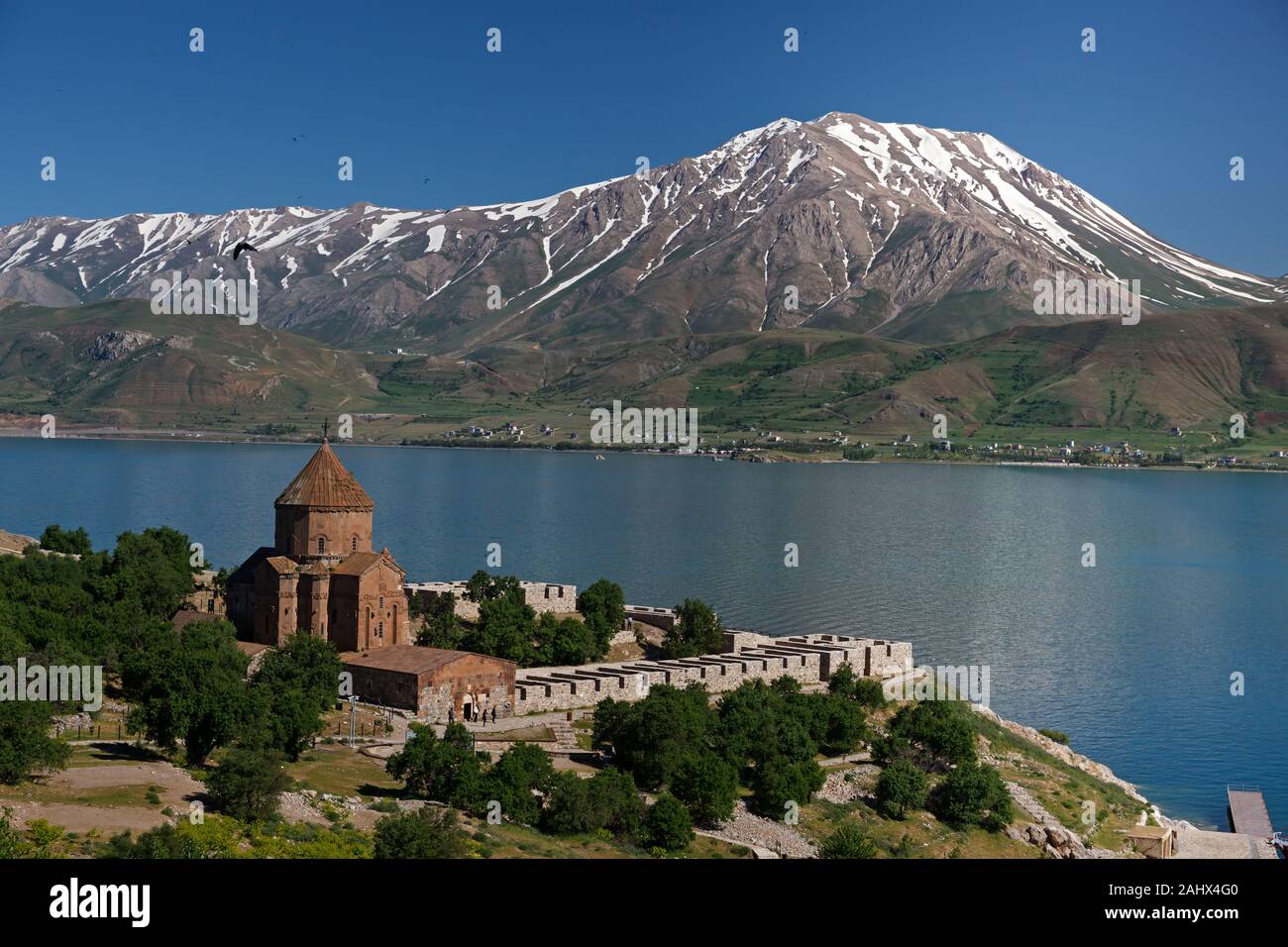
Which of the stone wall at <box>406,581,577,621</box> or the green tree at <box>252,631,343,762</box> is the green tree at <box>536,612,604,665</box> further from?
the green tree at <box>252,631,343,762</box>

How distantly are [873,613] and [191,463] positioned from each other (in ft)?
417

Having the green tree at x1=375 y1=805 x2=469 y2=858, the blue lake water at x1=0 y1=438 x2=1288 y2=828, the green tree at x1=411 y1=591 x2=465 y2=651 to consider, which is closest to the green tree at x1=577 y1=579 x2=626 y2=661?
the green tree at x1=411 y1=591 x2=465 y2=651

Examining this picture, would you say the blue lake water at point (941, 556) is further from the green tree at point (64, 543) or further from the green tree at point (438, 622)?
the green tree at point (438, 622)

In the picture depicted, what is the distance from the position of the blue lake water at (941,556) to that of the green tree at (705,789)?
656 inches

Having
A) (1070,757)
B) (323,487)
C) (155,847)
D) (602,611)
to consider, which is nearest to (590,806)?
(155,847)

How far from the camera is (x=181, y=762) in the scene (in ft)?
93.5

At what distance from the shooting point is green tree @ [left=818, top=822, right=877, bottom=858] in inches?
1046

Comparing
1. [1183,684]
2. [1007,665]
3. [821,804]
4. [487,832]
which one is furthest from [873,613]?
[487,832]

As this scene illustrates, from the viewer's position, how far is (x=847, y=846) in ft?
87.9

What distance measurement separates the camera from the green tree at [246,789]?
23609 millimetres

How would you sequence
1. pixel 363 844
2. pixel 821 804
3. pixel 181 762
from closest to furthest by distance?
pixel 363 844 < pixel 181 762 < pixel 821 804

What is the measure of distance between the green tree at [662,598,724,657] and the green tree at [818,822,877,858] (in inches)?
620
